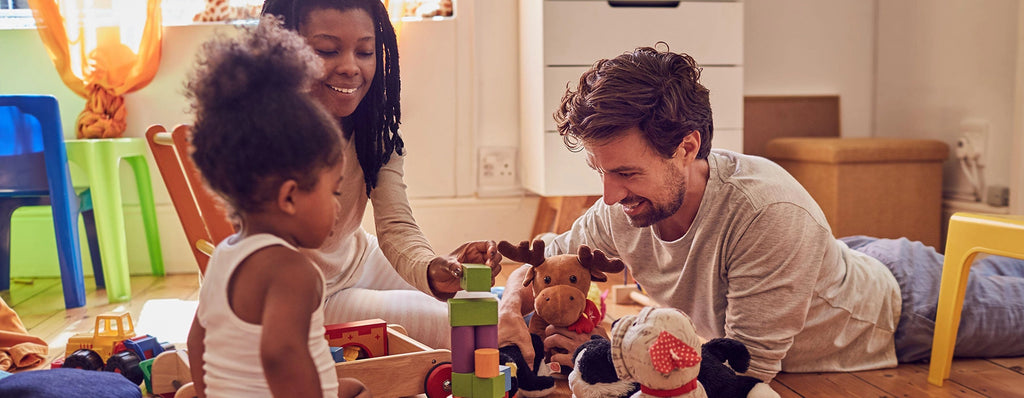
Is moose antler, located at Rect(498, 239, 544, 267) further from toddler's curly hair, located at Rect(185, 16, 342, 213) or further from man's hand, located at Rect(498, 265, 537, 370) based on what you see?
toddler's curly hair, located at Rect(185, 16, 342, 213)

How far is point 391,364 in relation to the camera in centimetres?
122

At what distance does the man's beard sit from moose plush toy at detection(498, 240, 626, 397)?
12 centimetres

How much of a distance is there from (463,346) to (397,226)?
398mm

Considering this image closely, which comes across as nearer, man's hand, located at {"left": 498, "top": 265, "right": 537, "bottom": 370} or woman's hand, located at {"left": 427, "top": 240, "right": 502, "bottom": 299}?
woman's hand, located at {"left": 427, "top": 240, "right": 502, "bottom": 299}

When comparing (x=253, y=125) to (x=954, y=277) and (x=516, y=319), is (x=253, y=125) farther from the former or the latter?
(x=954, y=277)

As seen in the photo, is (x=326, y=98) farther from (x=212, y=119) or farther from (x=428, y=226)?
(x=428, y=226)

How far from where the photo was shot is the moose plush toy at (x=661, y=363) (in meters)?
1.01

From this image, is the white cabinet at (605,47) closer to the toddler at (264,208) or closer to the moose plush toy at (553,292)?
the moose plush toy at (553,292)

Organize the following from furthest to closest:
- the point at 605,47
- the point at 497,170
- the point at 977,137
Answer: the point at 497,170 < the point at 977,137 < the point at 605,47

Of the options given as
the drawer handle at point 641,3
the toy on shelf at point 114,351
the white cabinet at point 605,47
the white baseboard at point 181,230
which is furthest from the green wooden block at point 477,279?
the white baseboard at point 181,230

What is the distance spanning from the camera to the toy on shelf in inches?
55.3

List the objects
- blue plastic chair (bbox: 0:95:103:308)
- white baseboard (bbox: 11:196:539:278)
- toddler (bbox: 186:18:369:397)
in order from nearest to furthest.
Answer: toddler (bbox: 186:18:369:397)
blue plastic chair (bbox: 0:95:103:308)
white baseboard (bbox: 11:196:539:278)

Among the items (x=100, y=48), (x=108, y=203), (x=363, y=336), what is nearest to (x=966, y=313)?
(x=363, y=336)

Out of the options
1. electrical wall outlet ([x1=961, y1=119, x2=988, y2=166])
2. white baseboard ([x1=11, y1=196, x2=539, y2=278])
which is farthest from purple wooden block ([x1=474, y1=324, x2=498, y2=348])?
electrical wall outlet ([x1=961, y1=119, x2=988, y2=166])
